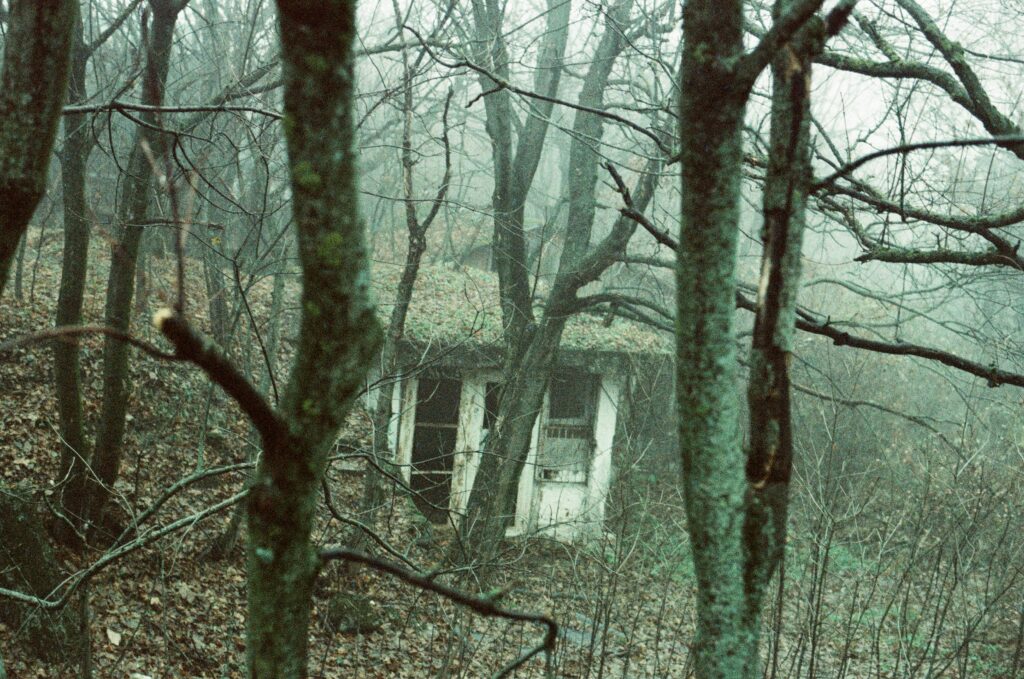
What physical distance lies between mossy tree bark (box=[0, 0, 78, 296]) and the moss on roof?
430 inches

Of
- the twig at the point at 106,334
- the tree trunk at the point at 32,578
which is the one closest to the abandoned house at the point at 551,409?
the tree trunk at the point at 32,578

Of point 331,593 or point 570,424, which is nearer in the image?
point 331,593

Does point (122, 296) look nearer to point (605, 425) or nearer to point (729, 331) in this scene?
point (729, 331)

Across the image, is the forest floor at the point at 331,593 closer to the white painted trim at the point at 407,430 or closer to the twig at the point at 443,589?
the white painted trim at the point at 407,430

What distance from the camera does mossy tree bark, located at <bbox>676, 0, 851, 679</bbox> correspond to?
1.64m

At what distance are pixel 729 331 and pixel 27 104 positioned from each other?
158 cm

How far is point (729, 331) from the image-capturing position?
5.39ft

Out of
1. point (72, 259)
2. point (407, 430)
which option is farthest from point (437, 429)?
point (72, 259)

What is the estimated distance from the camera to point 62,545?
774 centimetres

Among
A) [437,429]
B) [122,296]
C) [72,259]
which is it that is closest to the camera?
[72,259]

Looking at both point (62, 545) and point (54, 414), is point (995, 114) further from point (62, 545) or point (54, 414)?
point (54, 414)

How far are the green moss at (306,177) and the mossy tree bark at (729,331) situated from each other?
83cm

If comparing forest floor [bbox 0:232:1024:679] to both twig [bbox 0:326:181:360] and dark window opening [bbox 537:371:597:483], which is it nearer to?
dark window opening [bbox 537:371:597:483]

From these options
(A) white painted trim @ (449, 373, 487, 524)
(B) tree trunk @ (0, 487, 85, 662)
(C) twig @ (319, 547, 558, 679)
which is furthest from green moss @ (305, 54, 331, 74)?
(A) white painted trim @ (449, 373, 487, 524)
